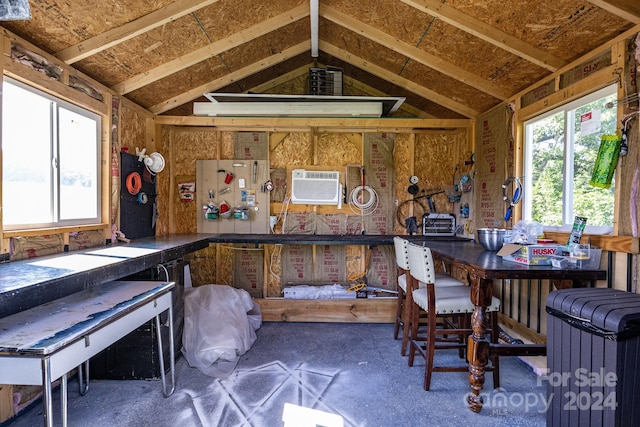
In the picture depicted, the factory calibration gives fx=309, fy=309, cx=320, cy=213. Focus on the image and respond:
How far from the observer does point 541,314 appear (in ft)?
8.53

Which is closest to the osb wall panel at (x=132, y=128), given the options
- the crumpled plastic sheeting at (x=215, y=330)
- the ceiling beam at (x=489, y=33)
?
the crumpled plastic sheeting at (x=215, y=330)

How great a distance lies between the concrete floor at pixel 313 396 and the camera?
194cm

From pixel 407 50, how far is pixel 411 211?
1.91 metres

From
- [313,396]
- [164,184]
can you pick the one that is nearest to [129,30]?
[164,184]

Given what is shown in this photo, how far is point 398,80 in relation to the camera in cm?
364

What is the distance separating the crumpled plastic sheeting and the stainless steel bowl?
2.27 m

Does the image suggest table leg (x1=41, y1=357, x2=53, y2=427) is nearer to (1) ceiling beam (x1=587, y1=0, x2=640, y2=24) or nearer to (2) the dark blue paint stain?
(2) the dark blue paint stain

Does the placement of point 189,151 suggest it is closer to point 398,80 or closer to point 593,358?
point 398,80

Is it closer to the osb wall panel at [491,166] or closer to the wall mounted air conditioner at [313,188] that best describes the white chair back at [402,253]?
the osb wall panel at [491,166]

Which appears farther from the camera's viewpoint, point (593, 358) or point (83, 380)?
point (83, 380)

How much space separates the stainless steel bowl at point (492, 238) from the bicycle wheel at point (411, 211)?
4.76 ft

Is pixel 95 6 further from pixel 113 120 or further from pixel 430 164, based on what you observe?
pixel 430 164

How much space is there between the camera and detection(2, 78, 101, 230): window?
6.54 ft

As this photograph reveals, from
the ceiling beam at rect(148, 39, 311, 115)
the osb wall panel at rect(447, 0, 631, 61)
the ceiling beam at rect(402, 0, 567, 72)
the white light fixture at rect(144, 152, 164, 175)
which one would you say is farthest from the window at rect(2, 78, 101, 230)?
the osb wall panel at rect(447, 0, 631, 61)
